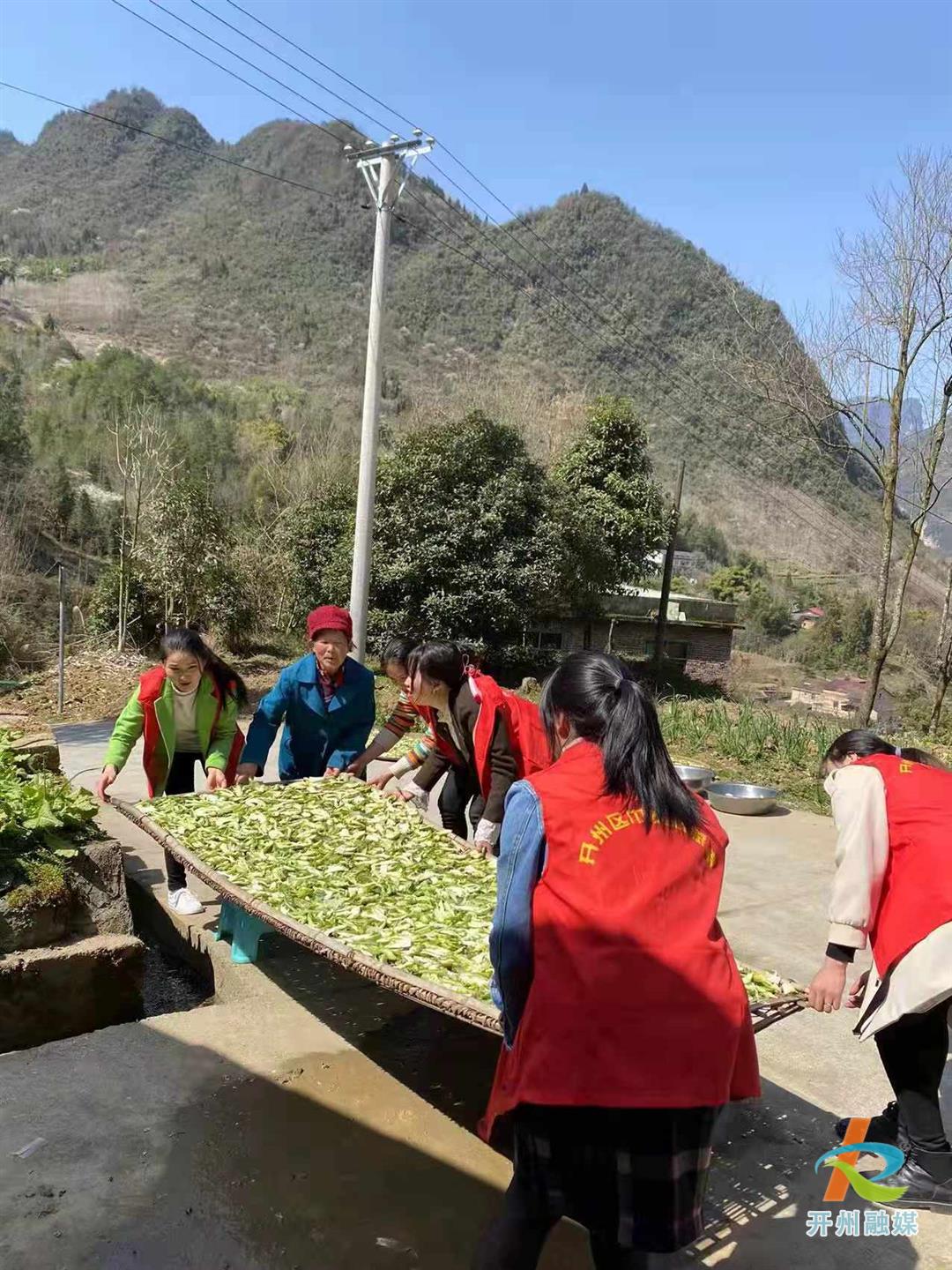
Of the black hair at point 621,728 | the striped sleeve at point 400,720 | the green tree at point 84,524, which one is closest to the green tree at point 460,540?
the green tree at point 84,524

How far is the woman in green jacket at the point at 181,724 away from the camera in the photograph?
13.9 ft

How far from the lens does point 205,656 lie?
4.30m

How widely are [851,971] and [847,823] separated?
6.67 feet

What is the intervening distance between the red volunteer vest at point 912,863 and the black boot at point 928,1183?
1.96 ft

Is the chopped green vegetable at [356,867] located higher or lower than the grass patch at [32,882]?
higher

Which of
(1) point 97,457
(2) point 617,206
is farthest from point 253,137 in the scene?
(1) point 97,457

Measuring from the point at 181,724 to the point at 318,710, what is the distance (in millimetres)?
657

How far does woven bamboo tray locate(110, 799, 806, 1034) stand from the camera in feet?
7.63

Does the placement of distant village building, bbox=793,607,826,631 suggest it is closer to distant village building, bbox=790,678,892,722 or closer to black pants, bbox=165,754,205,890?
distant village building, bbox=790,678,892,722

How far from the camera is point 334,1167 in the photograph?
104 inches

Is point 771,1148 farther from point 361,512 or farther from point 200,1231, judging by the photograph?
point 361,512

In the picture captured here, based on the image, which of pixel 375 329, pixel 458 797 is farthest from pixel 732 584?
pixel 458 797

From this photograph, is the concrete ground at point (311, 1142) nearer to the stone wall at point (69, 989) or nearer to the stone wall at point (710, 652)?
the stone wall at point (69, 989)

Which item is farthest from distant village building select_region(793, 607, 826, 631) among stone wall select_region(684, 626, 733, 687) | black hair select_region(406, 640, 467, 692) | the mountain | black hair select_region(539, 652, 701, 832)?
black hair select_region(539, 652, 701, 832)
